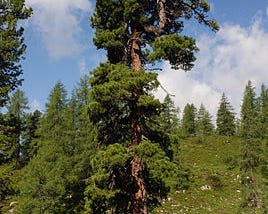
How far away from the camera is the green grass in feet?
141

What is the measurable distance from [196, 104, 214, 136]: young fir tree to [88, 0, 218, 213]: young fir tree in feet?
327

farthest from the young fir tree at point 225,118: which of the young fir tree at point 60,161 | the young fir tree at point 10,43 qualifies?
the young fir tree at point 10,43

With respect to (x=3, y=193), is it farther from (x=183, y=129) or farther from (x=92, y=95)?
(x=183, y=129)

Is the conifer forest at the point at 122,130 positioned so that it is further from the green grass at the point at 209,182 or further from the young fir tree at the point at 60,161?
the green grass at the point at 209,182

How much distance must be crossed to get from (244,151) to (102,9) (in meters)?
24.5

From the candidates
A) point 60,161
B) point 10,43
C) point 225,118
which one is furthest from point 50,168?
point 225,118

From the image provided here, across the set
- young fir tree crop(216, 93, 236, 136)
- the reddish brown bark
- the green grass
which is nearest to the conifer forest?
the reddish brown bark

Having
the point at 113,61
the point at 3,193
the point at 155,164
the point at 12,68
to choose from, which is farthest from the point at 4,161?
the point at 155,164

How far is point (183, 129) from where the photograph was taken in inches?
4343

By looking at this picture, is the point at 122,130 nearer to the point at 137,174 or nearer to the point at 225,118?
the point at 137,174

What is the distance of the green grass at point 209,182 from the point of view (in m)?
43.1

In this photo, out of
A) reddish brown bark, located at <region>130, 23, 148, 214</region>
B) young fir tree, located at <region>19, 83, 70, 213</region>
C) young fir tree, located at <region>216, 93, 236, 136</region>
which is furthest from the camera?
young fir tree, located at <region>216, 93, 236, 136</region>

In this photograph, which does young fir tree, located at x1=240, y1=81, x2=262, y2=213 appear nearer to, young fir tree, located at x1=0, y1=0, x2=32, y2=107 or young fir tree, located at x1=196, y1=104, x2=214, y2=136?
young fir tree, located at x1=0, y1=0, x2=32, y2=107

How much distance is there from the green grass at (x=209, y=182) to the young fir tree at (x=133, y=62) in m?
18.8
